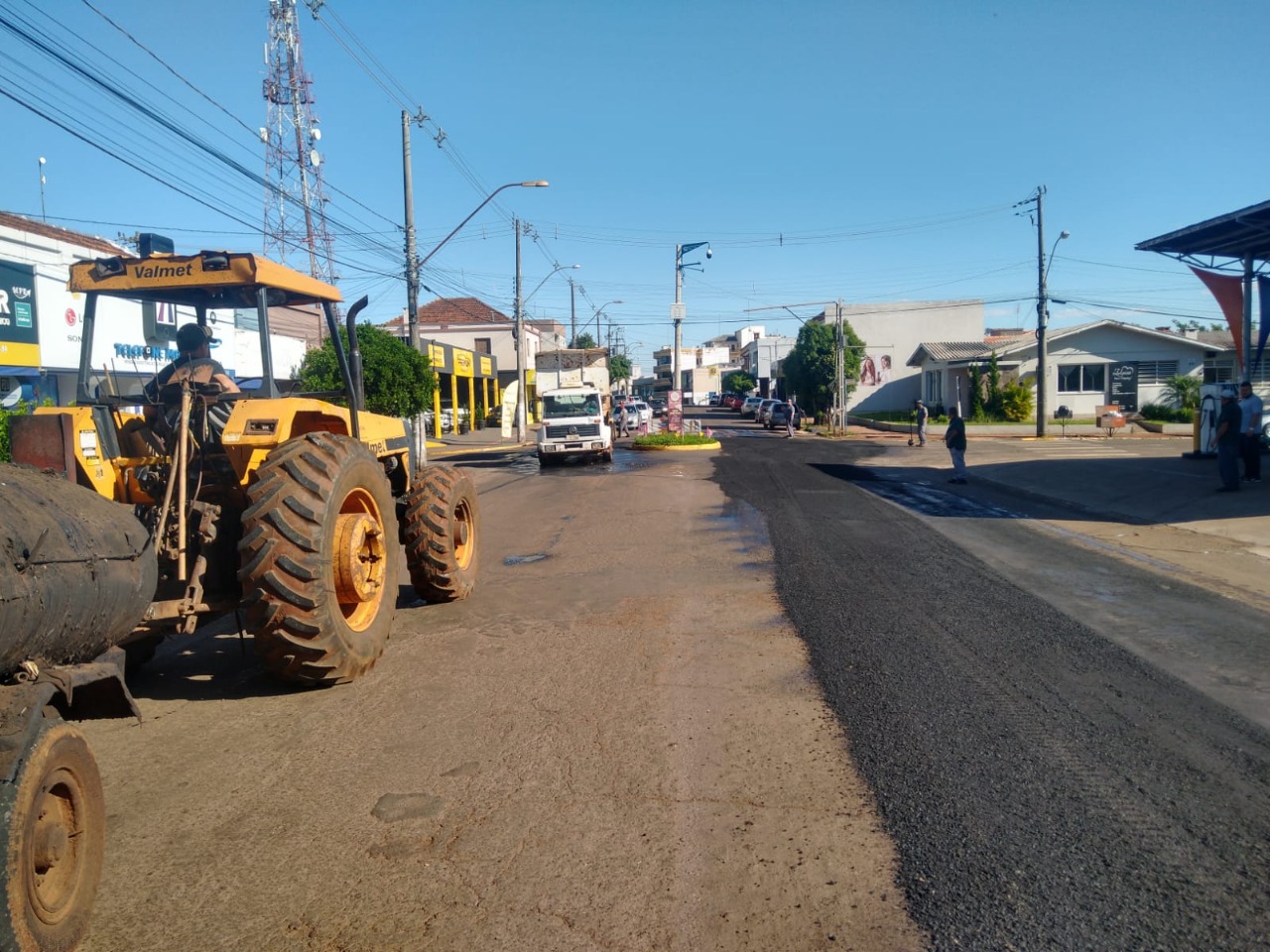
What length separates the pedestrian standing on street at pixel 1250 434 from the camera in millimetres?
15914

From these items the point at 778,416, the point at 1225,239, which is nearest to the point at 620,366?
the point at 778,416

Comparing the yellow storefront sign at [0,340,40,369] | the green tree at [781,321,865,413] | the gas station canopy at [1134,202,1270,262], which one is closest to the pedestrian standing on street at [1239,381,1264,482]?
the gas station canopy at [1134,202,1270,262]

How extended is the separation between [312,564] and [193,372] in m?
1.78

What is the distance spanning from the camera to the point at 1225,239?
65.6 ft

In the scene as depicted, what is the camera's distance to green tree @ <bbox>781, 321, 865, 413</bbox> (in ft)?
181

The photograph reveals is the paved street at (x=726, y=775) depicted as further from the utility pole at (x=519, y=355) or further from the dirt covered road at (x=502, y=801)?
the utility pole at (x=519, y=355)

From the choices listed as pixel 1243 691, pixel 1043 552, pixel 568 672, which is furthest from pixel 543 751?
pixel 1043 552

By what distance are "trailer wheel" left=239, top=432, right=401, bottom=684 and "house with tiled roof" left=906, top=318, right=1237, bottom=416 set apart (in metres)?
43.7

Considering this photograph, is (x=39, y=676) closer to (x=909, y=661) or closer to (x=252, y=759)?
(x=252, y=759)

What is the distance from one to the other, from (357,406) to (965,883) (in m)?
5.16

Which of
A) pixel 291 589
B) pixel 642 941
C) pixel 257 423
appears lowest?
pixel 642 941

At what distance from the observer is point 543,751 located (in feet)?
15.9

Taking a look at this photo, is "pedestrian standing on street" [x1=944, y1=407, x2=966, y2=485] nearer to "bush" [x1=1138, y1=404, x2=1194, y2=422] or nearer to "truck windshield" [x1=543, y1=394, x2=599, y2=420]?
"truck windshield" [x1=543, y1=394, x2=599, y2=420]

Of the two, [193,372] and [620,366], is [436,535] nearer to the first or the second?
[193,372]
